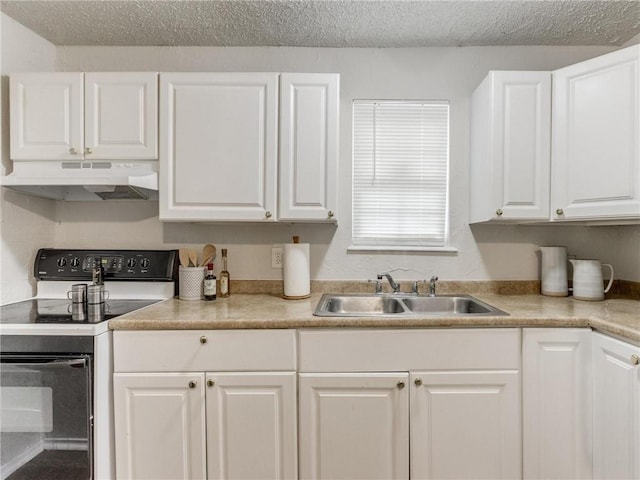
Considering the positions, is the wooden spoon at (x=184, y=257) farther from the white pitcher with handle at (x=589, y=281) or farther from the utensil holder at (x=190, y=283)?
the white pitcher with handle at (x=589, y=281)

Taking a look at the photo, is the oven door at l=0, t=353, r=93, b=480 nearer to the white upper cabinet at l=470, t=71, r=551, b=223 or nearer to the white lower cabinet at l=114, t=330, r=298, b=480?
the white lower cabinet at l=114, t=330, r=298, b=480

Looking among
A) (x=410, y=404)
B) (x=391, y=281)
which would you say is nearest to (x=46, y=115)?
(x=391, y=281)

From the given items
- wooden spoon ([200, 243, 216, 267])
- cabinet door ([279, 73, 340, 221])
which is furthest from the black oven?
cabinet door ([279, 73, 340, 221])

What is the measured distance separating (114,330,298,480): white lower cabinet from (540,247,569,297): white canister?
4.96 feet

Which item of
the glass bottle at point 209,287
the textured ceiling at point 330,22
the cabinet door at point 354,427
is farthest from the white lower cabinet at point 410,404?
the textured ceiling at point 330,22

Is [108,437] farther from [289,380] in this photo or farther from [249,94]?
[249,94]

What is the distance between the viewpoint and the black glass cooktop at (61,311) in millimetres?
1396

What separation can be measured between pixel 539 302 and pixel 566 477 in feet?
2.45

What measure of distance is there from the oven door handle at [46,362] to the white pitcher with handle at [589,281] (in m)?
2.34

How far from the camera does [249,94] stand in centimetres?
168

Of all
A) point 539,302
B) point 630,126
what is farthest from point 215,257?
point 630,126

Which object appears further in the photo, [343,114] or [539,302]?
[343,114]

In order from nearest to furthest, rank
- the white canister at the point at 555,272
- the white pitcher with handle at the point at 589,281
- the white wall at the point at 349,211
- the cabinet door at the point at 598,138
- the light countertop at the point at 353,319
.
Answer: the light countertop at the point at 353,319 → the cabinet door at the point at 598,138 → the white pitcher with handle at the point at 589,281 → the white canister at the point at 555,272 → the white wall at the point at 349,211

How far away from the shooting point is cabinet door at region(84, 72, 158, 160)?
169 centimetres
